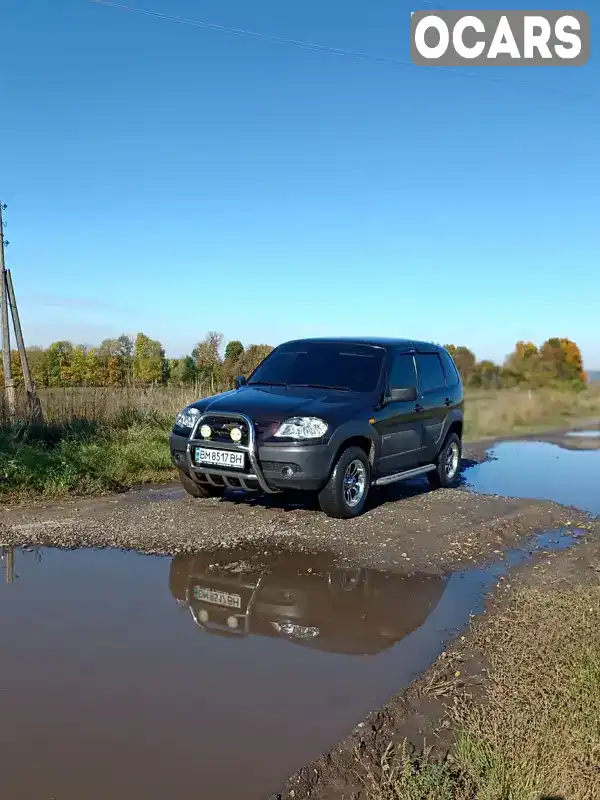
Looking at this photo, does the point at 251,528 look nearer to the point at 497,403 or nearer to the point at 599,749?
the point at 599,749

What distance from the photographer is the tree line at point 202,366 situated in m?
15.4

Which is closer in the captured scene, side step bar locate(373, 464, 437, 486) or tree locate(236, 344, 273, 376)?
side step bar locate(373, 464, 437, 486)

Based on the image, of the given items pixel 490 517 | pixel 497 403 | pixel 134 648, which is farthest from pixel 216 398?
pixel 497 403

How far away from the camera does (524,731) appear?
122 inches

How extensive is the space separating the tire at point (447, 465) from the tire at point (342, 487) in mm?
2116

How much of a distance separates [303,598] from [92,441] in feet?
23.3

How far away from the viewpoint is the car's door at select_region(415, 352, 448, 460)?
8992mm

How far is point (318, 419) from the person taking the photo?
7105 millimetres

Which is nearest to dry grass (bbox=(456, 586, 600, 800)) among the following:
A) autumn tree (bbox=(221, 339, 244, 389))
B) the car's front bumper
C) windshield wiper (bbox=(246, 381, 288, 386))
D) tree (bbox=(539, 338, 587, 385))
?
the car's front bumper

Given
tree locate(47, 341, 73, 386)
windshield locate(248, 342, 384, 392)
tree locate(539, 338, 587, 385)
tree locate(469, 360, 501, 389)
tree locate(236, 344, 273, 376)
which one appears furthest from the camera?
tree locate(47, 341, 73, 386)

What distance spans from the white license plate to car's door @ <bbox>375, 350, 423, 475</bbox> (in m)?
3.26

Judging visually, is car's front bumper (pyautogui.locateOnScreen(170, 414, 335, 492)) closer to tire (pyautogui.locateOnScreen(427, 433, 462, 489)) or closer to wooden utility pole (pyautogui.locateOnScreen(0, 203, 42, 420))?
tire (pyautogui.locateOnScreen(427, 433, 462, 489))

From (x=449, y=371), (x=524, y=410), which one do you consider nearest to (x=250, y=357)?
(x=524, y=410)

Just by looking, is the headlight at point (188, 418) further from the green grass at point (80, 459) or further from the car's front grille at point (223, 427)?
the green grass at point (80, 459)
